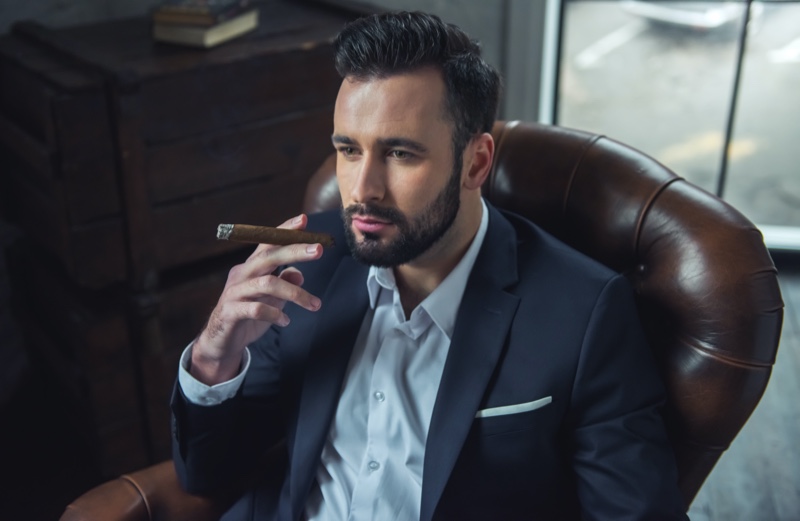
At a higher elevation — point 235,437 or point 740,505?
point 235,437

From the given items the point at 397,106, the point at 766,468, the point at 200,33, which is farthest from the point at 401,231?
the point at 766,468

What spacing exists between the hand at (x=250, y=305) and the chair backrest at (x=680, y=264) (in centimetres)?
47

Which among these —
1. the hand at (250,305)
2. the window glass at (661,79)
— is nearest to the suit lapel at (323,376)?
the hand at (250,305)

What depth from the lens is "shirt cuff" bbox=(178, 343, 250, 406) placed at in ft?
4.46

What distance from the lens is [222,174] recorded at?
214 centimetres

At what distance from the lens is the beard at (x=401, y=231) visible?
4.25 feet

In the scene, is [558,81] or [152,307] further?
[558,81]

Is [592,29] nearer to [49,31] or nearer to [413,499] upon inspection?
[49,31]

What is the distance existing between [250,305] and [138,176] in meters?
0.85

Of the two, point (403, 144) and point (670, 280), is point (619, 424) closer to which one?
point (670, 280)

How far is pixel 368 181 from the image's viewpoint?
1.27 meters

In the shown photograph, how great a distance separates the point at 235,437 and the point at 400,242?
1.41 ft

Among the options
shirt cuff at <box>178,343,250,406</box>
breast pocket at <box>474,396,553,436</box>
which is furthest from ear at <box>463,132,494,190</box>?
shirt cuff at <box>178,343,250,406</box>

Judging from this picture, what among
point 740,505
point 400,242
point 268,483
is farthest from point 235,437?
point 740,505
